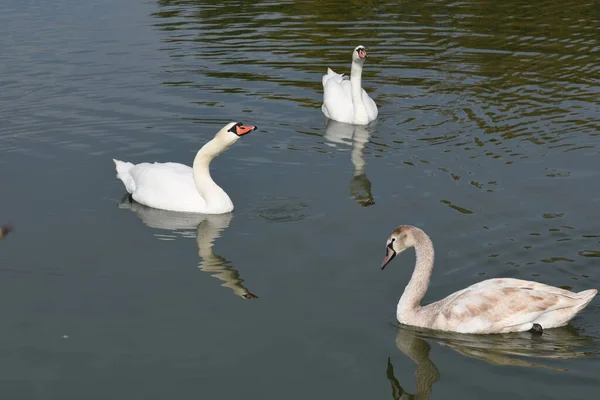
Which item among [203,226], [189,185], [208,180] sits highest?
[208,180]

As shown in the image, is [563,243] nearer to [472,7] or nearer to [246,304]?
[246,304]

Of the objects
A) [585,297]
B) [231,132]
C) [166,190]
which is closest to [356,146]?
[231,132]

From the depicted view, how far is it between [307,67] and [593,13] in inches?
323

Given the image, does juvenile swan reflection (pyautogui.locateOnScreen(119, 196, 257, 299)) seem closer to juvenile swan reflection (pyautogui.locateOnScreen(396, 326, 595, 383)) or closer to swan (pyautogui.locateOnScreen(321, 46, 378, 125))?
juvenile swan reflection (pyautogui.locateOnScreen(396, 326, 595, 383))

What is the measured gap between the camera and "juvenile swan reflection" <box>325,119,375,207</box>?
13.9 metres

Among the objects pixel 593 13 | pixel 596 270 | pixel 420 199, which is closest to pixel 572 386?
pixel 596 270

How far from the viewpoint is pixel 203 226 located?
44.1ft

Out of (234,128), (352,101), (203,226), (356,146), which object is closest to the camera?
(203,226)

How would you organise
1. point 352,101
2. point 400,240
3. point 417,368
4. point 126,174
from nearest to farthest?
point 417,368 < point 400,240 < point 126,174 < point 352,101

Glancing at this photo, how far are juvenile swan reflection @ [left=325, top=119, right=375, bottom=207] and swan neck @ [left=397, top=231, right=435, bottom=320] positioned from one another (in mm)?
3312

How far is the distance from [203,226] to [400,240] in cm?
377

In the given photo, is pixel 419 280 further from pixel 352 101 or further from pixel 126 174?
pixel 352 101

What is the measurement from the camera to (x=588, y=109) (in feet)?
57.5

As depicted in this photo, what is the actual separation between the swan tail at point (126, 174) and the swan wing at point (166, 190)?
87mm
